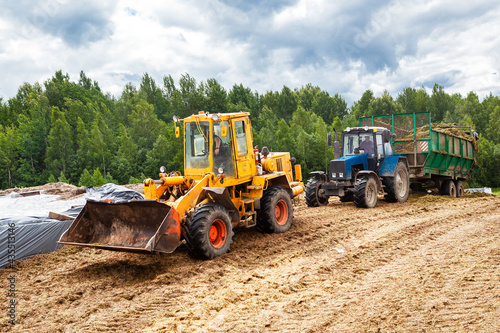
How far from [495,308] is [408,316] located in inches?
40.4

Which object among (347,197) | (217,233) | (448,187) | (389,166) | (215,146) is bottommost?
(448,187)

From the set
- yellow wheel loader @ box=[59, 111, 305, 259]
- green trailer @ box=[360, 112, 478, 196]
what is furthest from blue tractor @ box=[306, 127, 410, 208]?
yellow wheel loader @ box=[59, 111, 305, 259]

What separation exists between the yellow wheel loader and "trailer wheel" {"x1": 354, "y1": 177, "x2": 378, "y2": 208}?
2.83 m

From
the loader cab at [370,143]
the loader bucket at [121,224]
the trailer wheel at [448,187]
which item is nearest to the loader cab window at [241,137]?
the loader bucket at [121,224]

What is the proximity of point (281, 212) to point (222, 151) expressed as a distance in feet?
7.04

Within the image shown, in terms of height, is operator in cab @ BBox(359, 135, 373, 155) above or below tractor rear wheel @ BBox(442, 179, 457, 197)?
above

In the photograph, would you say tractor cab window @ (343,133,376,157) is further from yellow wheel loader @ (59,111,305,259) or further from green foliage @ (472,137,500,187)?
green foliage @ (472,137,500,187)

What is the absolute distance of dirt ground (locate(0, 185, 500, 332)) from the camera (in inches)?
184

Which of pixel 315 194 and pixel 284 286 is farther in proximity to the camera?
pixel 315 194

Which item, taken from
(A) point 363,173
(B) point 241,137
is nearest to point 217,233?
(B) point 241,137

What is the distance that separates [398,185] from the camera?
1366cm

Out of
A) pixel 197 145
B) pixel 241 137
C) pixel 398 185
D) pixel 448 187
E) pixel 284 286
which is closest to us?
pixel 284 286

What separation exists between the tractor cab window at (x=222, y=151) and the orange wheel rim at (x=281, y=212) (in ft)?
5.24

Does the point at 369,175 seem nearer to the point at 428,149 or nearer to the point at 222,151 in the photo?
the point at 428,149
